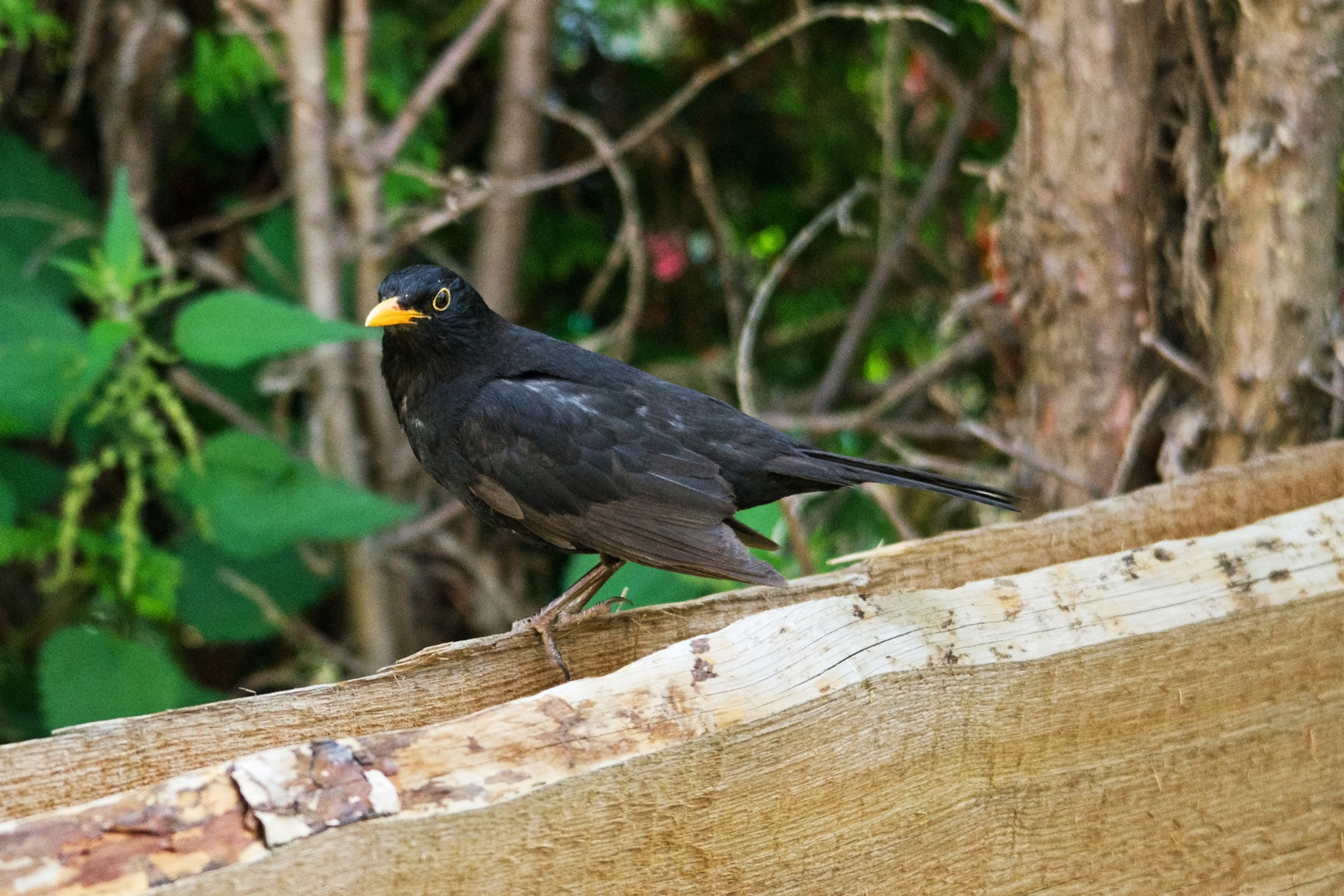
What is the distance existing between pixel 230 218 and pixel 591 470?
1.83m

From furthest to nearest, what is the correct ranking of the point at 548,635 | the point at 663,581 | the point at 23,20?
the point at 23,20, the point at 663,581, the point at 548,635

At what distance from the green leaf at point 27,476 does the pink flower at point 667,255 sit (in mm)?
2082

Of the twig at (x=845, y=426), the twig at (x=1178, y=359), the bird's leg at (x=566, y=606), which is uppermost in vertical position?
the twig at (x=1178, y=359)

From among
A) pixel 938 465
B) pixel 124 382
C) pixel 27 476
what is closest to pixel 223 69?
pixel 124 382

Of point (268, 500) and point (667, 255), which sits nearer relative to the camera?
point (268, 500)

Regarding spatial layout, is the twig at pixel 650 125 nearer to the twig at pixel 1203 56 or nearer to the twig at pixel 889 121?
the twig at pixel 889 121

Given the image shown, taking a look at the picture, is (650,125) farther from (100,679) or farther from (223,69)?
(100,679)

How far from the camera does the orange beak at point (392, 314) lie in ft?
8.35

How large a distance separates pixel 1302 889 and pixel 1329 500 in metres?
0.72

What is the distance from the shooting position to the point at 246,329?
2850 mm

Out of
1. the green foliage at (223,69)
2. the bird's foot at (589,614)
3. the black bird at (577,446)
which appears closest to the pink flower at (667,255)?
the green foliage at (223,69)

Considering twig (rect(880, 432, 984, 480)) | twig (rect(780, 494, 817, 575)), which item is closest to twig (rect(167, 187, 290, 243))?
twig (rect(780, 494, 817, 575))

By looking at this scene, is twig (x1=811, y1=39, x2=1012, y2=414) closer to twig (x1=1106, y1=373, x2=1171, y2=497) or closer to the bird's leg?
twig (x1=1106, y1=373, x2=1171, y2=497)

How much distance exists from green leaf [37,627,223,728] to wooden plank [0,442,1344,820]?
4.33 ft
